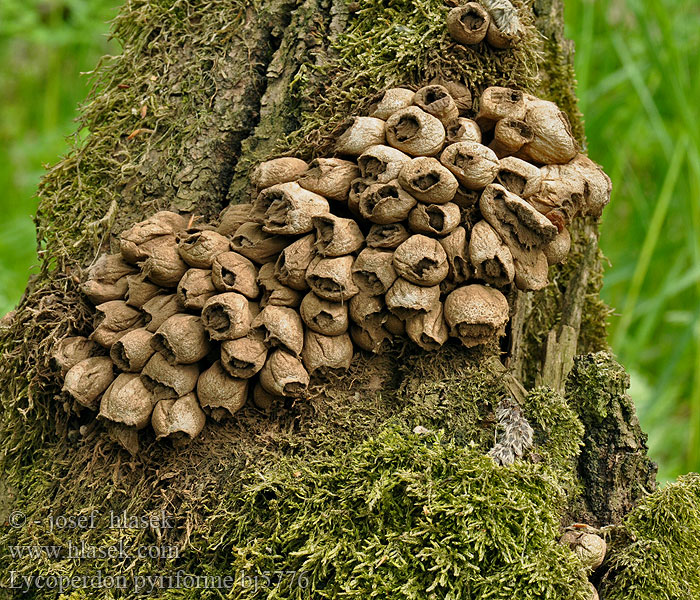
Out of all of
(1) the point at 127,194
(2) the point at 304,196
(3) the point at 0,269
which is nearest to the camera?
(2) the point at 304,196

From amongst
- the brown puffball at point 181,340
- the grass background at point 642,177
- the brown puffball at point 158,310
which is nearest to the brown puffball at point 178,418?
the brown puffball at point 181,340

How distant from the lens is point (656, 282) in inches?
204

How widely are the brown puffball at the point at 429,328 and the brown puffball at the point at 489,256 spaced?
5.8 inches

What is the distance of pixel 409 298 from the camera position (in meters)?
1.78

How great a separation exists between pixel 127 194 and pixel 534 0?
1445mm

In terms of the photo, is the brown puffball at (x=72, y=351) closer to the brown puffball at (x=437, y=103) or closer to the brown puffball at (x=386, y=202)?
the brown puffball at (x=386, y=202)

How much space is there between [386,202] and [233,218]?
477 millimetres

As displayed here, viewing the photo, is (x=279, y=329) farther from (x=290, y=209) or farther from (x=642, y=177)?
(x=642, y=177)

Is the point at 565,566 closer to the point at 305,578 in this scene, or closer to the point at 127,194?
the point at 305,578

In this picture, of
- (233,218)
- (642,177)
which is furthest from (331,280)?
(642,177)

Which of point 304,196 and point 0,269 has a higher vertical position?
point 304,196

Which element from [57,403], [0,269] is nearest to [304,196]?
[57,403]

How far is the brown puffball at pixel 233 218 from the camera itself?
1.99 m

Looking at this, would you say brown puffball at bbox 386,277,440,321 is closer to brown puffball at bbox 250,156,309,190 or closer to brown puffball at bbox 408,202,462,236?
brown puffball at bbox 408,202,462,236
